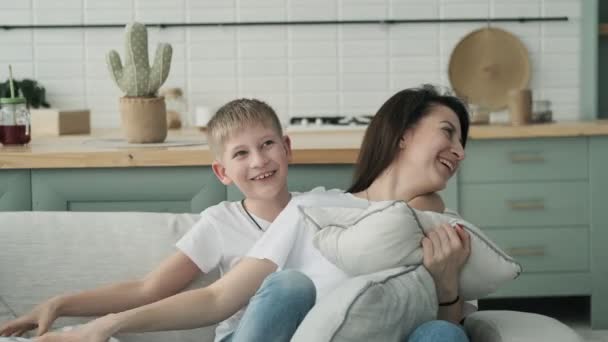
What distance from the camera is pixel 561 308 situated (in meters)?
4.53

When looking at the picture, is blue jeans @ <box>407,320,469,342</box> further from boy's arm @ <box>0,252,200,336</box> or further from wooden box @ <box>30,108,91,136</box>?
wooden box @ <box>30,108,91,136</box>

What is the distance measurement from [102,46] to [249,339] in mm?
3004

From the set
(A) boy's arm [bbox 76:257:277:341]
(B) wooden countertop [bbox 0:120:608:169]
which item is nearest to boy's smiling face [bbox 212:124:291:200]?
(A) boy's arm [bbox 76:257:277:341]

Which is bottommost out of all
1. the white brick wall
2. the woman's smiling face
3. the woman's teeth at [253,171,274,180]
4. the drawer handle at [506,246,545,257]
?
the drawer handle at [506,246,545,257]

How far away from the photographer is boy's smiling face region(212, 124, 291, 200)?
90.4 inches

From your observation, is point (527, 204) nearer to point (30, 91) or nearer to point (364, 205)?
point (364, 205)

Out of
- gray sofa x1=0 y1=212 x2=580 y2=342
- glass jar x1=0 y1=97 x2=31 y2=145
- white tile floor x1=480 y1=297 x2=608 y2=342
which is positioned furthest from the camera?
white tile floor x1=480 y1=297 x2=608 y2=342

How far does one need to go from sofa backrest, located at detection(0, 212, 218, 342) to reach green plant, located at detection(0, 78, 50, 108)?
2084mm

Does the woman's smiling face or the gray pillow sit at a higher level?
the woman's smiling face

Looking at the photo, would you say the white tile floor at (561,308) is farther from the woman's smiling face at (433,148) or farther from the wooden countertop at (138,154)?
the woman's smiling face at (433,148)

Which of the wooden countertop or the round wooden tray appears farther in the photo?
the round wooden tray

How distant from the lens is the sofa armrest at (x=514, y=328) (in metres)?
1.90

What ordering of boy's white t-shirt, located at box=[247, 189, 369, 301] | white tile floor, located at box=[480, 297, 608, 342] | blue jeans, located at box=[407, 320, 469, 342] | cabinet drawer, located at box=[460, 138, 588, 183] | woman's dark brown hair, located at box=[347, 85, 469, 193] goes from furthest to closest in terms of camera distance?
1. white tile floor, located at box=[480, 297, 608, 342]
2. cabinet drawer, located at box=[460, 138, 588, 183]
3. woman's dark brown hair, located at box=[347, 85, 469, 193]
4. boy's white t-shirt, located at box=[247, 189, 369, 301]
5. blue jeans, located at box=[407, 320, 469, 342]

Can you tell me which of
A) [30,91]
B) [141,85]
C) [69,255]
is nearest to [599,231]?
[141,85]
